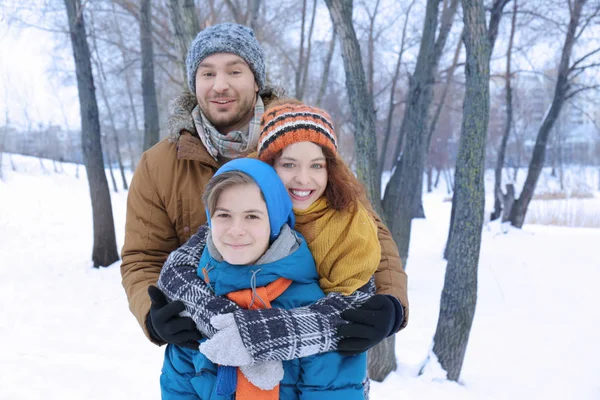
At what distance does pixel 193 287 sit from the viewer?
1.60 meters

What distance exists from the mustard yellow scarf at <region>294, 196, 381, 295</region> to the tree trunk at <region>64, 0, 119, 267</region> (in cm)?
798

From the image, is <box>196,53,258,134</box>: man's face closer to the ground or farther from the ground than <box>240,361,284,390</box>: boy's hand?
farther from the ground

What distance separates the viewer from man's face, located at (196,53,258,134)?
1950mm

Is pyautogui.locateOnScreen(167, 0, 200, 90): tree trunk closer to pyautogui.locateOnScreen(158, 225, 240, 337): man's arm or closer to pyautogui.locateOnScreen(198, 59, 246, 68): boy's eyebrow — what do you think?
pyautogui.locateOnScreen(198, 59, 246, 68): boy's eyebrow

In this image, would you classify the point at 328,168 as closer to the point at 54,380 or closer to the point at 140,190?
the point at 140,190

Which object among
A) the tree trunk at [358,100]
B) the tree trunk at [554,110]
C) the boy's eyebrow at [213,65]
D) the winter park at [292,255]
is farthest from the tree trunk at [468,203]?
the tree trunk at [554,110]

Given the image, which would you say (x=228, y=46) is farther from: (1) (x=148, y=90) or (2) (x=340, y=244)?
(1) (x=148, y=90)

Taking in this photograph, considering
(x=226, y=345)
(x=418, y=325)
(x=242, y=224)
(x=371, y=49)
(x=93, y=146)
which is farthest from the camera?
(x=371, y=49)

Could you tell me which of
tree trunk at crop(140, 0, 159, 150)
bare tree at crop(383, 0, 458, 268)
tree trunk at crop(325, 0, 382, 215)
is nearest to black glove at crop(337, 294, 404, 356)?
tree trunk at crop(325, 0, 382, 215)

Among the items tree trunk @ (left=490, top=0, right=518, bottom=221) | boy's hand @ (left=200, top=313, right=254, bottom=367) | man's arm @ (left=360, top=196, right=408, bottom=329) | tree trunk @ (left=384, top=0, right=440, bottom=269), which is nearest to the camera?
boy's hand @ (left=200, top=313, right=254, bottom=367)

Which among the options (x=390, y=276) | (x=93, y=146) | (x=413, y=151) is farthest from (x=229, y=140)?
(x=93, y=146)

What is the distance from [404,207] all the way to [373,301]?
3.84m

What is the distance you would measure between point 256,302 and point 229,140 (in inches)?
30.3

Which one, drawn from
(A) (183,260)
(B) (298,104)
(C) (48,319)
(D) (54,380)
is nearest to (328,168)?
(B) (298,104)
